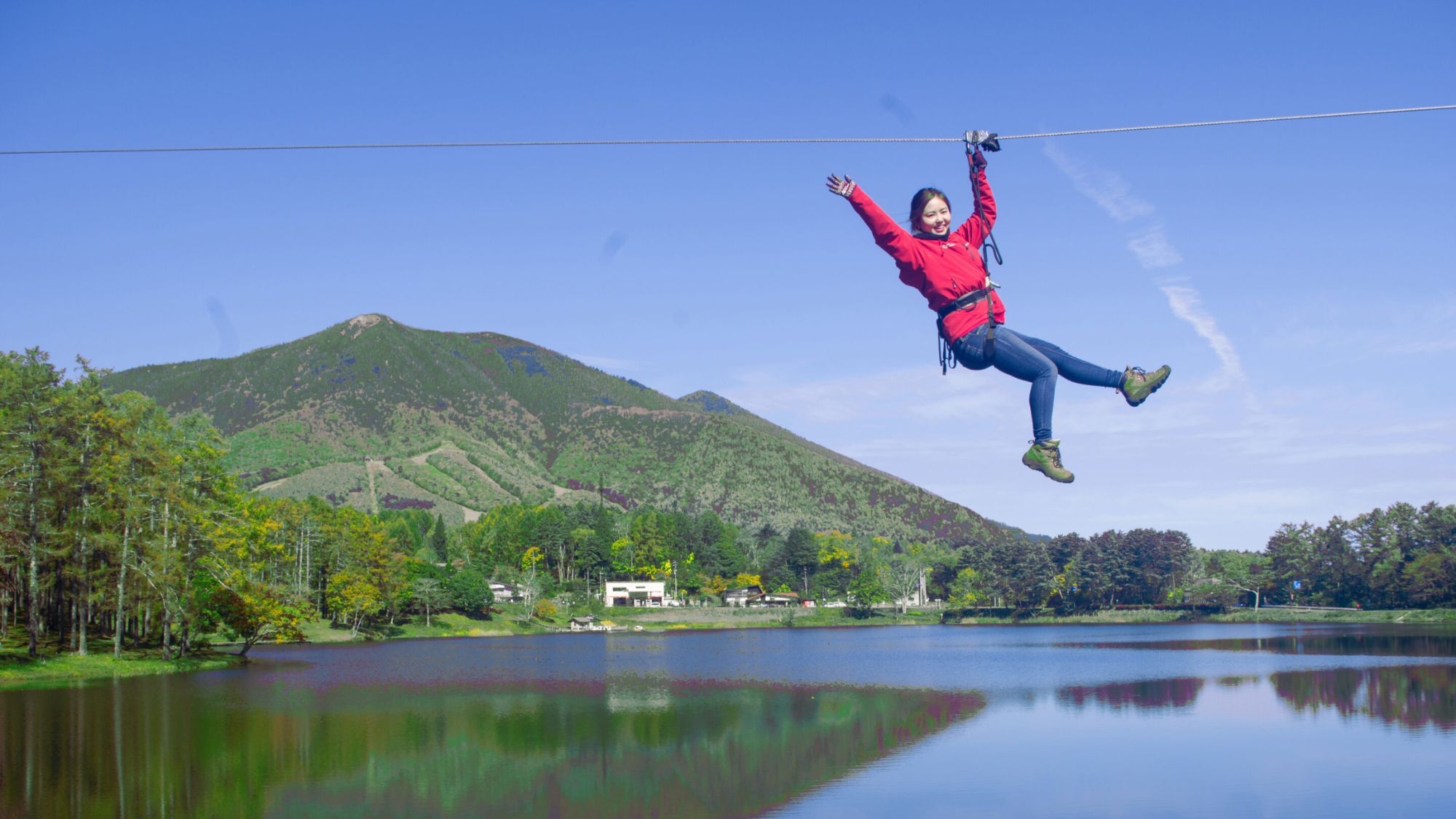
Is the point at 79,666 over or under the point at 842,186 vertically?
under

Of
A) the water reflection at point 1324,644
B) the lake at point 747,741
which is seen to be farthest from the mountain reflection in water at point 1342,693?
the water reflection at point 1324,644

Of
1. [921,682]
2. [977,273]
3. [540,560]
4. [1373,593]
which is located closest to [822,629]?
[540,560]

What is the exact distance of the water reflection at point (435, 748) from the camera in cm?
2783

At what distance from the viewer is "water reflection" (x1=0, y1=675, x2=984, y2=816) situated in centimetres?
2783

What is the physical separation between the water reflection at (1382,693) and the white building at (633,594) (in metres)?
89.2

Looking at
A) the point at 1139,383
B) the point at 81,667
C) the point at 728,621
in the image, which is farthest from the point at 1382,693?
the point at 728,621

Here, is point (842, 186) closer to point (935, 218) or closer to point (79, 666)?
point (935, 218)

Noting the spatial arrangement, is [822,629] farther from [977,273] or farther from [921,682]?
[977,273]

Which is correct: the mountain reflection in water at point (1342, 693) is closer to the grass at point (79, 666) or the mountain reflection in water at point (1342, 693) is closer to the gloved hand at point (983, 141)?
the gloved hand at point (983, 141)

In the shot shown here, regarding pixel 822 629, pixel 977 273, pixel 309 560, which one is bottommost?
pixel 822 629

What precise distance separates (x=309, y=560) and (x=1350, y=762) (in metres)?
77.1

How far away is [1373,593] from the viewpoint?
119 metres

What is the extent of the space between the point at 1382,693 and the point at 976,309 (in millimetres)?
48415

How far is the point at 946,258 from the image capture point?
10.4 metres
